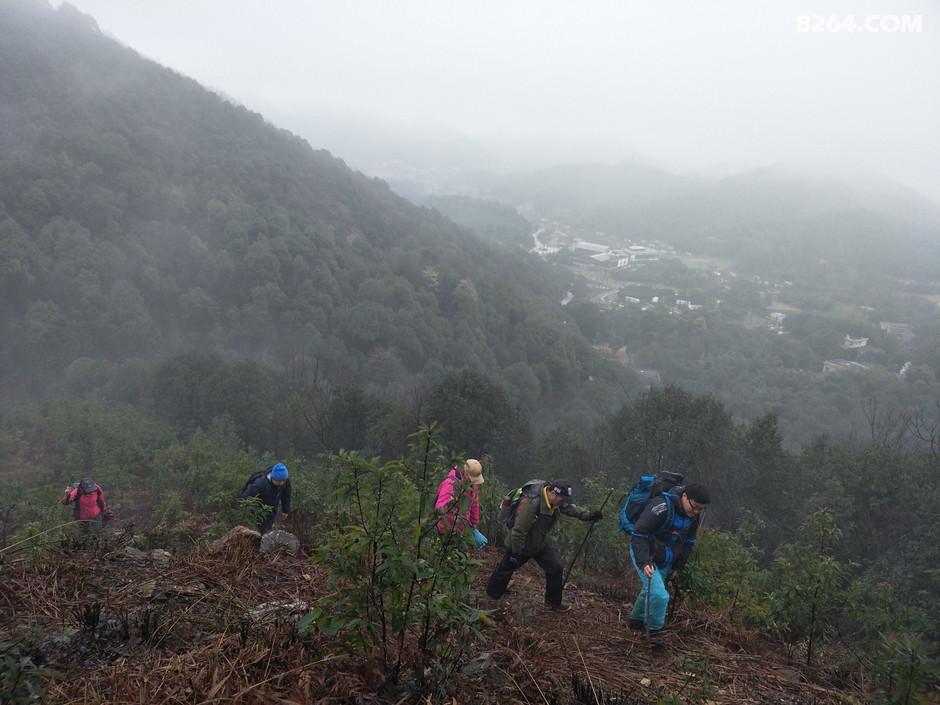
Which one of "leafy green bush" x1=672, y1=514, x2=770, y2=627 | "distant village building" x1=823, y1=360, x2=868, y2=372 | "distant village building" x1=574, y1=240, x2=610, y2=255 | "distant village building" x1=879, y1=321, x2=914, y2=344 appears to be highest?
"distant village building" x1=574, y1=240, x2=610, y2=255

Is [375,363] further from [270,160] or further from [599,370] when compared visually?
[270,160]

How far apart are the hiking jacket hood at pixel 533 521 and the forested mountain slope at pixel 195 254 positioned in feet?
113

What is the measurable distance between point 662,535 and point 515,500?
1155 mm

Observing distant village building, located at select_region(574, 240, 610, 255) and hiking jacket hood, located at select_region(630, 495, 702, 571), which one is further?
distant village building, located at select_region(574, 240, 610, 255)

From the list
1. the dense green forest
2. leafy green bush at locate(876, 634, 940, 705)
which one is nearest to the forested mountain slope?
the dense green forest

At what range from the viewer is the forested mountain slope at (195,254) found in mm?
35000

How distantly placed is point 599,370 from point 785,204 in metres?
119

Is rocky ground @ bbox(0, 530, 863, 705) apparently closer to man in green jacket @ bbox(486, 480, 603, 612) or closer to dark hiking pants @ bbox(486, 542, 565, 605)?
dark hiking pants @ bbox(486, 542, 565, 605)

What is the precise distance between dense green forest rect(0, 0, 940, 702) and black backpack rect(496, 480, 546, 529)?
838mm

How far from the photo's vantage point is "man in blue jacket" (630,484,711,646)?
3.80 m

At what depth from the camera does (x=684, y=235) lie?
424ft

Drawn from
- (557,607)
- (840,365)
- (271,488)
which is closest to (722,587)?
(557,607)

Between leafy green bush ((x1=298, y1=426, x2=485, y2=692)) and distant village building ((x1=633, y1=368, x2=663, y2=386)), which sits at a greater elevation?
leafy green bush ((x1=298, y1=426, x2=485, y2=692))

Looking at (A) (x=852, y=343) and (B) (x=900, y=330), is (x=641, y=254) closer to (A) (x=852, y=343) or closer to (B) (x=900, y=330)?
(B) (x=900, y=330)
